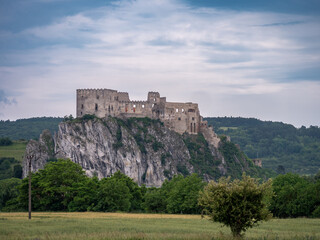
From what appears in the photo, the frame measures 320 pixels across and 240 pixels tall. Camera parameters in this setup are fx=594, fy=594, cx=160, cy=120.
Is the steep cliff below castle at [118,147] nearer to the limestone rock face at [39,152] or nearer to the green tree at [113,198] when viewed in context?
the limestone rock face at [39,152]

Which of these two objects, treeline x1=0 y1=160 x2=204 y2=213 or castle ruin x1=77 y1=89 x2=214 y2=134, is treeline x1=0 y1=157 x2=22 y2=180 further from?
treeline x1=0 y1=160 x2=204 y2=213

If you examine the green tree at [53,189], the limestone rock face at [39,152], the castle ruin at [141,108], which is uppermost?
the castle ruin at [141,108]

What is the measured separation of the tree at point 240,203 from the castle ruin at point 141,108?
126831 millimetres

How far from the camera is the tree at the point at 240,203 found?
164 ft

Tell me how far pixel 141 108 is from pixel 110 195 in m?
92.6

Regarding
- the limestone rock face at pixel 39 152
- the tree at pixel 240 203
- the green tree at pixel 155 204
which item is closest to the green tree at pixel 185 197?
the green tree at pixel 155 204

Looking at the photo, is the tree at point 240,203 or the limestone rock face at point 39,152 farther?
the limestone rock face at point 39,152

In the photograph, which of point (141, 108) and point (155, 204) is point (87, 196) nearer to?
point (155, 204)

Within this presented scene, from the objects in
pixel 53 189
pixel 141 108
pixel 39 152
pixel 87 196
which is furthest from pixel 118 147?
pixel 87 196

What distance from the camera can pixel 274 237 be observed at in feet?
176

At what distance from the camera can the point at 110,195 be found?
97.4 m

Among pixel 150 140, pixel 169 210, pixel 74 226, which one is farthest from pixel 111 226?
pixel 150 140

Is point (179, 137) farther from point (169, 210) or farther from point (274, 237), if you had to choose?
point (274, 237)

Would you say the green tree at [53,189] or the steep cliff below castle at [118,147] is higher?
the steep cliff below castle at [118,147]
